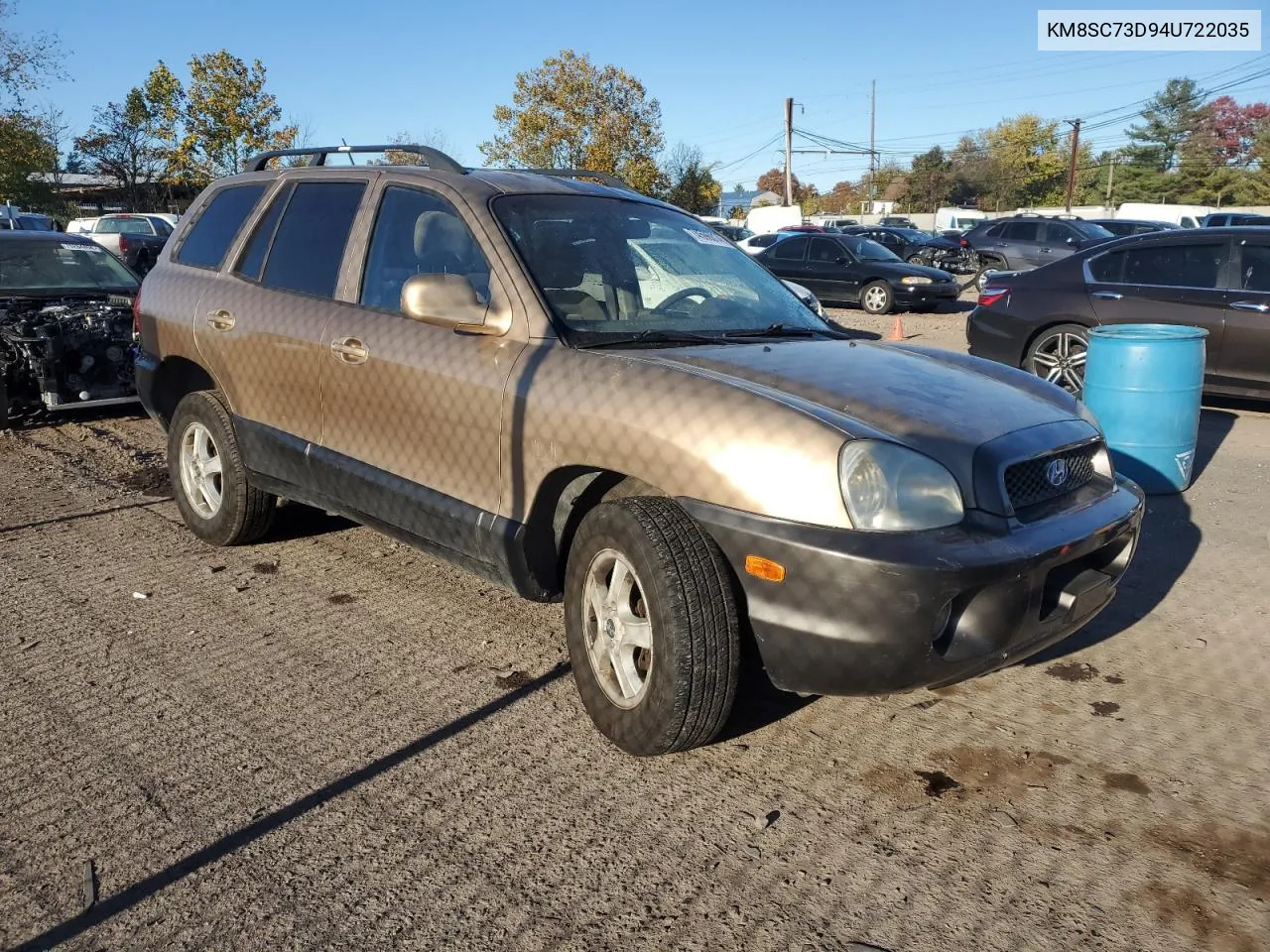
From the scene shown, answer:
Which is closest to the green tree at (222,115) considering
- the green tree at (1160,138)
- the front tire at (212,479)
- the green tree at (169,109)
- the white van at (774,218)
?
the green tree at (169,109)

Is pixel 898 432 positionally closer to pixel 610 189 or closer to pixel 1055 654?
pixel 1055 654

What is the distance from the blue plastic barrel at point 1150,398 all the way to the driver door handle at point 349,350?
14.4 feet

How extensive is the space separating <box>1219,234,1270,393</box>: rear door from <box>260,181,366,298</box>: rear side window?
7.02m

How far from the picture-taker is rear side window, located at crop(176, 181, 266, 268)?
5.04m

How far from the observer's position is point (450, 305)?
355 centimetres

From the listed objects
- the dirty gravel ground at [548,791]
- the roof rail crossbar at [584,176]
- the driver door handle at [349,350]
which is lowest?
the dirty gravel ground at [548,791]

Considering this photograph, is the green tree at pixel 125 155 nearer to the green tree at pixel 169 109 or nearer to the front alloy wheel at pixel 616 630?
the green tree at pixel 169 109

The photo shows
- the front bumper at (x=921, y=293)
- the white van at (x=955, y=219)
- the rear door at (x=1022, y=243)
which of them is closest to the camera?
the front bumper at (x=921, y=293)

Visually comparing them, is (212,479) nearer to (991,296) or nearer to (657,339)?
(657,339)

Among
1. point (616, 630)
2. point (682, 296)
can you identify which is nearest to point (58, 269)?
point (682, 296)

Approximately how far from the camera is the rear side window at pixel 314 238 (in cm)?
437

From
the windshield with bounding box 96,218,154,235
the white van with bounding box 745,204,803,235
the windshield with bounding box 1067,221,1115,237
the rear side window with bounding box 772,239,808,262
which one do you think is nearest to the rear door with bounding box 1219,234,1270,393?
the rear side window with bounding box 772,239,808,262

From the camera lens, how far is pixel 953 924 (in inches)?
97.9

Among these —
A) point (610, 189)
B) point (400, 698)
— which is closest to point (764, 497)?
point (400, 698)
